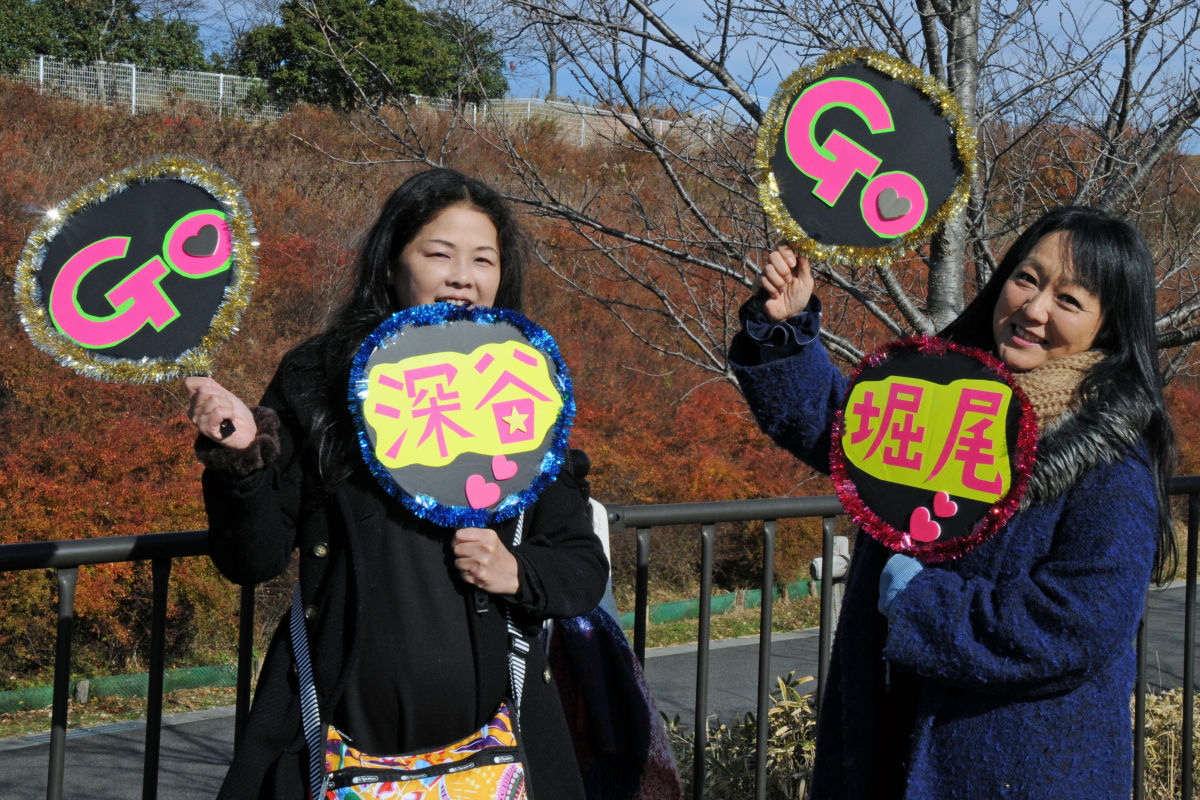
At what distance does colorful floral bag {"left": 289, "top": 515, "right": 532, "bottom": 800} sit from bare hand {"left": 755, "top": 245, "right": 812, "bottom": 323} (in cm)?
85

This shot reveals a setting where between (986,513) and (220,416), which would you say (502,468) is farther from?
(986,513)

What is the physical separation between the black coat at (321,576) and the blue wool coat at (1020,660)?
1.69 ft

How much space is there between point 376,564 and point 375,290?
49 cm

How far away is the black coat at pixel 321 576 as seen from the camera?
162 cm

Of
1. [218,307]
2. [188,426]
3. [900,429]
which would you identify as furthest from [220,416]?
[188,426]

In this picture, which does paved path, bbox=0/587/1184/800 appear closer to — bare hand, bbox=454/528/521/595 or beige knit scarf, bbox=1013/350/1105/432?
beige knit scarf, bbox=1013/350/1105/432

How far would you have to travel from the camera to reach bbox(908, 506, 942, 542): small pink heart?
1.84m

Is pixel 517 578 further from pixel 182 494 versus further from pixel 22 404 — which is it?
pixel 22 404

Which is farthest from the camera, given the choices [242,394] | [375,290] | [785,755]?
[242,394]

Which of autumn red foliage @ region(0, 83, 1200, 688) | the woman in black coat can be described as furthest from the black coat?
autumn red foliage @ region(0, 83, 1200, 688)

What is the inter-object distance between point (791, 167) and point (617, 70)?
6.50 ft

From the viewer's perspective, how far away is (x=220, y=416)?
1.55 meters

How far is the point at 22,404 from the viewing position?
25.8ft

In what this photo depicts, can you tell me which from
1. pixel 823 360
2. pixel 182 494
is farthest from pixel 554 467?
pixel 182 494
